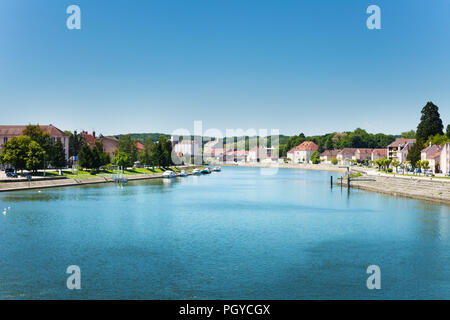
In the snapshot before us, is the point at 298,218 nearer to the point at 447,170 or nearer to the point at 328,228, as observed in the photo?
the point at 328,228

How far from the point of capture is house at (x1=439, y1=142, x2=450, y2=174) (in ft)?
285

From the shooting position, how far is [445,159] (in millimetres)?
88438

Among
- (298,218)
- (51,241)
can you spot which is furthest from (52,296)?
(298,218)

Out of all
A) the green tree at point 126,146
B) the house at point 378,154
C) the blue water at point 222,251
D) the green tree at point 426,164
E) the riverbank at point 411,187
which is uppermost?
the green tree at point 126,146

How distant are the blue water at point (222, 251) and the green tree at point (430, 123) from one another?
271 ft

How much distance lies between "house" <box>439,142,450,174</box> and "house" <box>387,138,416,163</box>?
51.7 metres

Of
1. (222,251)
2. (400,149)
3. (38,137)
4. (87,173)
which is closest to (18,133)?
(38,137)

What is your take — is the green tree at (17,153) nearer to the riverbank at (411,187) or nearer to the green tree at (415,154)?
the riverbank at (411,187)

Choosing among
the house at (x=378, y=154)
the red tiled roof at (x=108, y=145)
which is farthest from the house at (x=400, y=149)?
the red tiled roof at (x=108, y=145)

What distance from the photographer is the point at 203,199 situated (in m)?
67.1

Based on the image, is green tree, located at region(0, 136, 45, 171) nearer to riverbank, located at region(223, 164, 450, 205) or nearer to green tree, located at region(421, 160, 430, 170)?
riverbank, located at region(223, 164, 450, 205)

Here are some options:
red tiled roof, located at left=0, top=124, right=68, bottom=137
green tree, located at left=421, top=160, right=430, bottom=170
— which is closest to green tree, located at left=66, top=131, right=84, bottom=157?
red tiled roof, located at left=0, top=124, right=68, bottom=137

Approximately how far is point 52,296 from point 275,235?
68.5 feet

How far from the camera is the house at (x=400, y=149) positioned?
143 m
